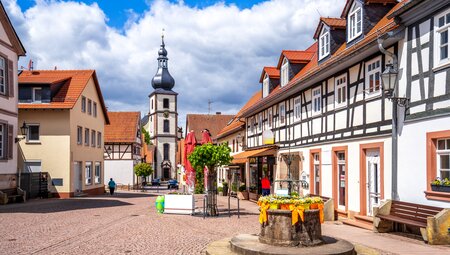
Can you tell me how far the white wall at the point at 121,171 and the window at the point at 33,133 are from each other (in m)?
21.9

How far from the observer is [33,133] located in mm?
32125

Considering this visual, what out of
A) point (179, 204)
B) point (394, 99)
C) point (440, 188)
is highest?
point (394, 99)

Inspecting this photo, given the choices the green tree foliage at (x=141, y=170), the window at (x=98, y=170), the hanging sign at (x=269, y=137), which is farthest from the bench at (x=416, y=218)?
the green tree foliage at (x=141, y=170)

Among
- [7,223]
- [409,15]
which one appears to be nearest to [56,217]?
Result: [7,223]

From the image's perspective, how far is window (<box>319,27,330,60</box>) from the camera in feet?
64.3

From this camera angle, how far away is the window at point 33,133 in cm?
3198

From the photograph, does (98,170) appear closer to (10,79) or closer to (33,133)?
(33,133)

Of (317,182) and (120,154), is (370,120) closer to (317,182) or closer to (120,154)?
(317,182)

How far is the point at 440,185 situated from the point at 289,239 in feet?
12.8

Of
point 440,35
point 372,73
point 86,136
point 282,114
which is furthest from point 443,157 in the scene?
point 86,136

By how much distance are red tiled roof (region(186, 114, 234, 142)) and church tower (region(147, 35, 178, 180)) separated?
14130mm

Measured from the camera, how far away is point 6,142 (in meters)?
24.5

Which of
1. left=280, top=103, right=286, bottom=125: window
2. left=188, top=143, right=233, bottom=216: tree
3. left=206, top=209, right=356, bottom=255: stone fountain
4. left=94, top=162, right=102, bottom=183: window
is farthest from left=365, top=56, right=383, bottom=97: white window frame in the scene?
left=94, top=162, right=102, bottom=183: window

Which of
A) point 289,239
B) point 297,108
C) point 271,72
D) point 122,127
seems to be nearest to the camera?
point 289,239
